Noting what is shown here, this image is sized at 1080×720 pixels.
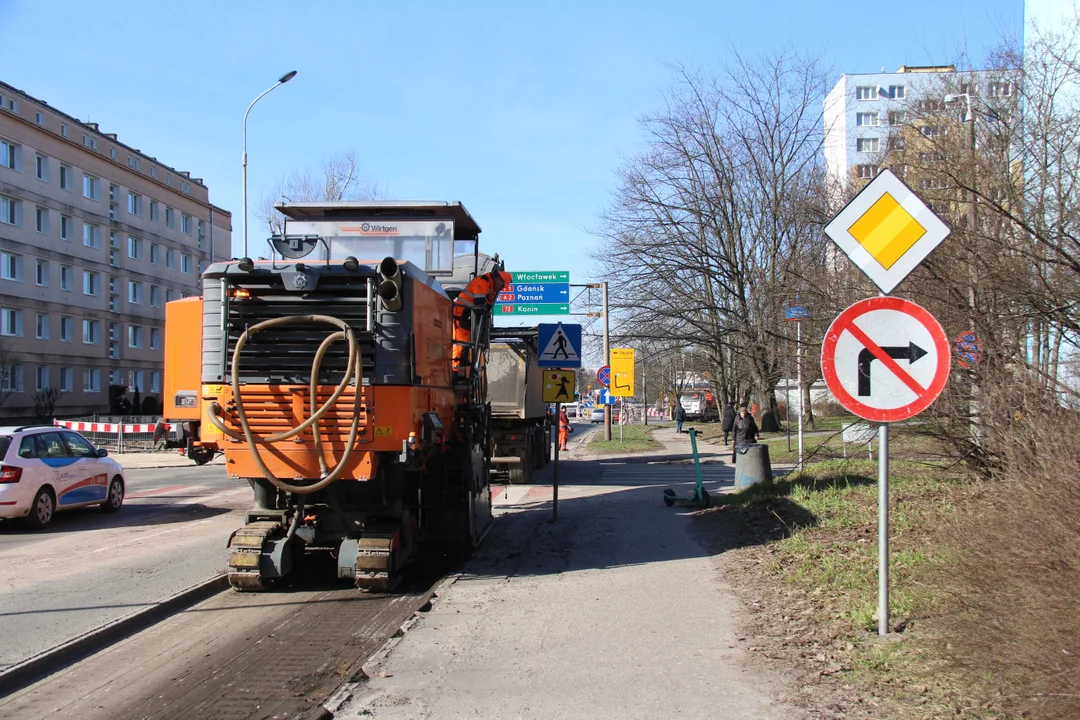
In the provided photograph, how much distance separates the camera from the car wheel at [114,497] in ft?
48.2

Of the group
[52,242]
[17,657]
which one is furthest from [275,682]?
[52,242]

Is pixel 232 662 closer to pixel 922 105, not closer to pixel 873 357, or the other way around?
pixel 873 357

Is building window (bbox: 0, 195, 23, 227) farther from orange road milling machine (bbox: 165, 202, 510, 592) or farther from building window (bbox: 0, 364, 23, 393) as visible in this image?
orange road milling machine (bbox: 165, 202, 510, 592)

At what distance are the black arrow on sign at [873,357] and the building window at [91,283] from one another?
55.1 metres

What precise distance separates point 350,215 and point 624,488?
9.67m

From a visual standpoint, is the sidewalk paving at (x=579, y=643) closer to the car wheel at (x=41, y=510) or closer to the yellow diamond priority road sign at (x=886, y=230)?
the yellow diamond priority road sign at (x=886, y=230)

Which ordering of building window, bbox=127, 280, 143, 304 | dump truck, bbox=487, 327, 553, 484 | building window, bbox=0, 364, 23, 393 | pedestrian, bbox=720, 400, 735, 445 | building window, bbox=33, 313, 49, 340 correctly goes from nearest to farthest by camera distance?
1. dump truck, bbox=487, 327, 553, 484
2. pedestrian, bbox=720, 400, 735, 445
3. building window, bbox=0, 364, 23, 393
4. building window, bbox=33, 313, 49, 340
5. building window, bbox=127, 280, 143, 304

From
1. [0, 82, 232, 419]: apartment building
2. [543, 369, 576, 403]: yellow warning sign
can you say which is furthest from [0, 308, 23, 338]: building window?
[543, 369, 576, 403]: yellow warning sign

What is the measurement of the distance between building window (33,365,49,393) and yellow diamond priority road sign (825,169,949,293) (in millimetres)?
51375

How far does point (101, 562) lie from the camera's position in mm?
10039

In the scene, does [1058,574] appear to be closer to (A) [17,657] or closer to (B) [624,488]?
(A) [17,657]

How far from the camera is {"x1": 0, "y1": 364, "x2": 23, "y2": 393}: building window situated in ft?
143

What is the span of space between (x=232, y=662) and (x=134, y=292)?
57.8m

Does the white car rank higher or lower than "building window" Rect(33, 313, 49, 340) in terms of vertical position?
lower
